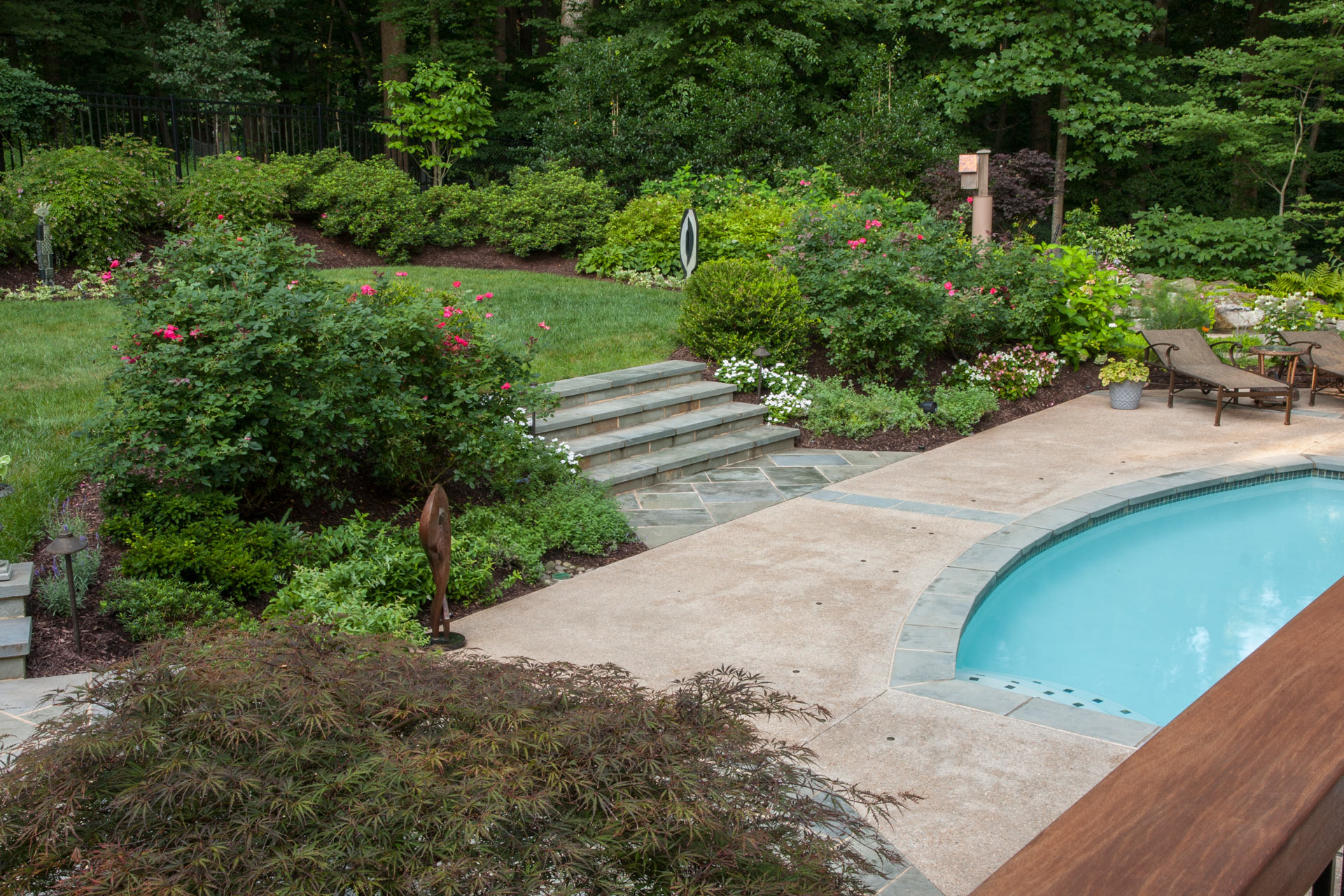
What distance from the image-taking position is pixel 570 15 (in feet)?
68.3

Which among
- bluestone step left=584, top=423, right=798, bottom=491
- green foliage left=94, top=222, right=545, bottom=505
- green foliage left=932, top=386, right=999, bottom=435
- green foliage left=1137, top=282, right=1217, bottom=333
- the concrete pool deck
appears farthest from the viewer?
green foliage left=1137, top=282, right=1217, bottom=333

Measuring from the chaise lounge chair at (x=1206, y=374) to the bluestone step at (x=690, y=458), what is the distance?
4.39 m

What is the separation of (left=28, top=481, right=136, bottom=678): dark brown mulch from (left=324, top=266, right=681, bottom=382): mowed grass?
376 cm

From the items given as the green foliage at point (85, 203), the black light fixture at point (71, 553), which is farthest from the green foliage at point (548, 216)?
the black light fixture at point (71, 553)

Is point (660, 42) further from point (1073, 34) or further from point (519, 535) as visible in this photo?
point (519, 535)

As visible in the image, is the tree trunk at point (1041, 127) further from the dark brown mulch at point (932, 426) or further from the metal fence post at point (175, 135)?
the metal fence post at point (175, 135)

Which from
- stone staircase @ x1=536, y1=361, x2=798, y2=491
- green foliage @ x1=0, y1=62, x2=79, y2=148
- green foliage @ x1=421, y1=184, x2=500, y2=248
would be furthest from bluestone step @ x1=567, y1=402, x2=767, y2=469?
green foliage @ x1=0, y1=62, x2=79, y2=148

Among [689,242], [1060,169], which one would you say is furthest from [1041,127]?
[689,242]

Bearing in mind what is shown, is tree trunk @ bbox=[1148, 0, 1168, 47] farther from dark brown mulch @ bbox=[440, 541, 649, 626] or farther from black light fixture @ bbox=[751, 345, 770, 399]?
dark brown mulch @ bbox=[440, 541, 649, 626]

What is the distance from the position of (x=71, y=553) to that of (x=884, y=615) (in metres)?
3.80

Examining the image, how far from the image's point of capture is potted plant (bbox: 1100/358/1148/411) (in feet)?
35.0

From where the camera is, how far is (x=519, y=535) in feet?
20.4

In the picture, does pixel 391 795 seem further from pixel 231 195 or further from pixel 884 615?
pixel 231 195

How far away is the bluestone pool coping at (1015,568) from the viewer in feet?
14.3
